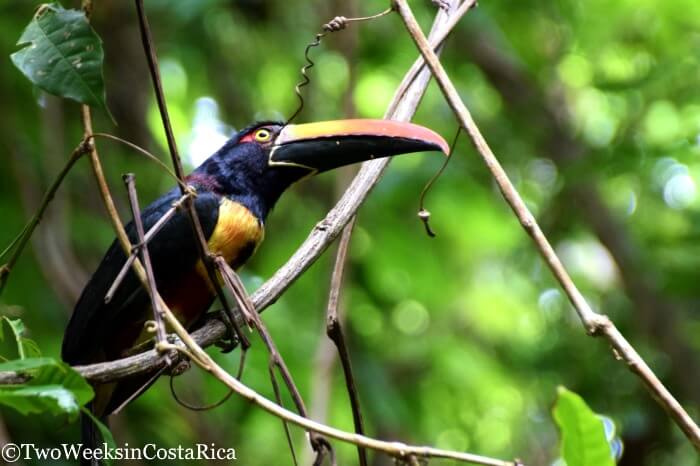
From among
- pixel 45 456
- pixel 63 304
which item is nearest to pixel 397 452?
pixel 45 456

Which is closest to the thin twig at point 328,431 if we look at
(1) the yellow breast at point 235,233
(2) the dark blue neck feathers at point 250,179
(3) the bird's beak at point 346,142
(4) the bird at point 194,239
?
(3) the bird's beak at point 346,142

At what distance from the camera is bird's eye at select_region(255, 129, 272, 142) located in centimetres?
333

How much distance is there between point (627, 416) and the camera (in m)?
5.04

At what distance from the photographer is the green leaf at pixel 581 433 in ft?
5.77

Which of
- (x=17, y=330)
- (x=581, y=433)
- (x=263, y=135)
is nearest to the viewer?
(x=581, y=433)

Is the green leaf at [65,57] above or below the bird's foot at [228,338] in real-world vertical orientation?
above

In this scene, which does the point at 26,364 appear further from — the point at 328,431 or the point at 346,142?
the point at 346,142

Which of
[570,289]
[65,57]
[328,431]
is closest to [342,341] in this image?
[328,431]

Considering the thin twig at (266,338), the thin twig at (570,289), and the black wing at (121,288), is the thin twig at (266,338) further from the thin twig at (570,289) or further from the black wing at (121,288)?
the black wing at (121,288)

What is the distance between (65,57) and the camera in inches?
80.1

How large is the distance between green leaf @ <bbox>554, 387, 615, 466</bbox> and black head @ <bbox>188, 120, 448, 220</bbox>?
3.65 ft

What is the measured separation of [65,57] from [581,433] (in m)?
1.22

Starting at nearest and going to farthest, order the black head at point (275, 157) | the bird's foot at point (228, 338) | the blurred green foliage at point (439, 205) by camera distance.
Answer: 1. the bird's foot at point (228, 338)
2. the black head at point (275, 157)
3. the blurred green foliage at point (439, 205)

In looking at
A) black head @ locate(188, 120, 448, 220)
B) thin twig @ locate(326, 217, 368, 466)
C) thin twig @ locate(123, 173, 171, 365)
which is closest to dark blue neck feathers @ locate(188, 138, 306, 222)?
black head @ locate(188, 120, 448, 220)
